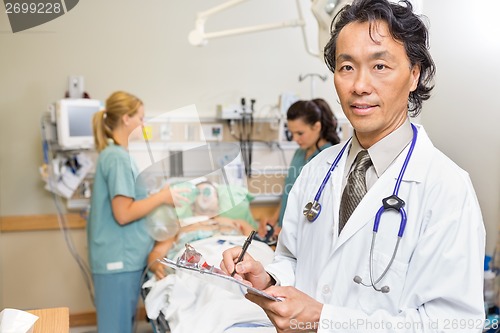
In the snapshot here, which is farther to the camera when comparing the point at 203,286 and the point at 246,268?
the point at 203,286

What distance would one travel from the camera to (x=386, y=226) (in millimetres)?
1012

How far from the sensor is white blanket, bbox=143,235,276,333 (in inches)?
67.2

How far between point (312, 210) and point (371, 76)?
34 cm

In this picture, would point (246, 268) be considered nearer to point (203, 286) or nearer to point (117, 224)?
point (203, 286)

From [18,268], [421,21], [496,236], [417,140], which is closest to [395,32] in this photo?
[421,21]

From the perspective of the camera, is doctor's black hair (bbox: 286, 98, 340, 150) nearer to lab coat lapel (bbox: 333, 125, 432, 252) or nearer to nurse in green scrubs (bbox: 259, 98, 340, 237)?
nurse in green scrubs (bbox: 259, 98, 340, 237)

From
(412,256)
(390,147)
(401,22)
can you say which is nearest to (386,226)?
(412,256)

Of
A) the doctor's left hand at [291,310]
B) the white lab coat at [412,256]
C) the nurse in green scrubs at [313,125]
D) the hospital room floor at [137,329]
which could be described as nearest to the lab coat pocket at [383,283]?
the white lab coat at [412,256]

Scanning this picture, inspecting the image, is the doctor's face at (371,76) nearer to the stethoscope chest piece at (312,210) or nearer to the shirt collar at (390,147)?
the shirt collar at (390,147)

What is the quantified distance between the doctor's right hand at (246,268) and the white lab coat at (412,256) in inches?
4.2

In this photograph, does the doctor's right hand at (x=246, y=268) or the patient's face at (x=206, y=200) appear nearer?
the doctor's right hand at (x=246, y=268)

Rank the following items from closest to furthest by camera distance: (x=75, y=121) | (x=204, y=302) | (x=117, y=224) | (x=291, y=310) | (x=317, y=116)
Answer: (x=291, y=310)
(x=204, y=302)
(x=117, y=224)
(x=317, y=116)
(x=75, y=121)

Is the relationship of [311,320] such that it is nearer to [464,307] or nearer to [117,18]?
[464,307]

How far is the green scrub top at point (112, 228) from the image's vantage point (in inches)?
87.0
